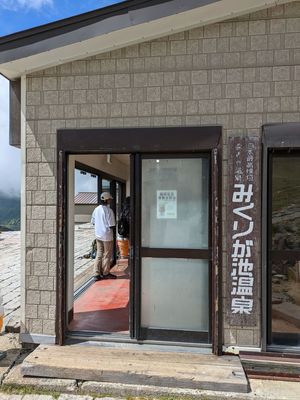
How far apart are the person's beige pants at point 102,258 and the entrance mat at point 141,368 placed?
2982 mm

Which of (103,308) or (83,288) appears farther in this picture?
(83,288)

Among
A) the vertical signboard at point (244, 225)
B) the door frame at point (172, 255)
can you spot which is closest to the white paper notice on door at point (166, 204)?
the door frame at point (172, 255)

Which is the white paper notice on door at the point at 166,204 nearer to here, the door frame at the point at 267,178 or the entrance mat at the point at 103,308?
the door frame at the point at 267,178

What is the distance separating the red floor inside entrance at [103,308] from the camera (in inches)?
179

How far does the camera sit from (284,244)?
3920 mm

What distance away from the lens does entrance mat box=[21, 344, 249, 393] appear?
3385mm

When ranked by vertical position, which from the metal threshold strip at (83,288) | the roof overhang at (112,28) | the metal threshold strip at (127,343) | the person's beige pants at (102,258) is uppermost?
the roof overhang at (112,28)

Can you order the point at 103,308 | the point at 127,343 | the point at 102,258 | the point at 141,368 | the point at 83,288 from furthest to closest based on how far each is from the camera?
the point at 102,258 → the point at 83,288 → the point at 103,308 → the point at 127,343 → the point at 141,368

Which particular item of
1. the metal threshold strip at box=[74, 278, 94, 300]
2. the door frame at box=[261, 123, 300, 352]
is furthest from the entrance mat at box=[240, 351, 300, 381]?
the metal threshold strip at box=[74, 278, 94, 300]

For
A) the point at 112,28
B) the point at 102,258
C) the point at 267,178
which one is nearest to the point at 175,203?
the point at 267,178

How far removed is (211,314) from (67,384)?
5.45 feet

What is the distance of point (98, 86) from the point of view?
4.13 metres

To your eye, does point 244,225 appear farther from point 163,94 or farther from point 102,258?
point 102,258

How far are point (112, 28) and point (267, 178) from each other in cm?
226
